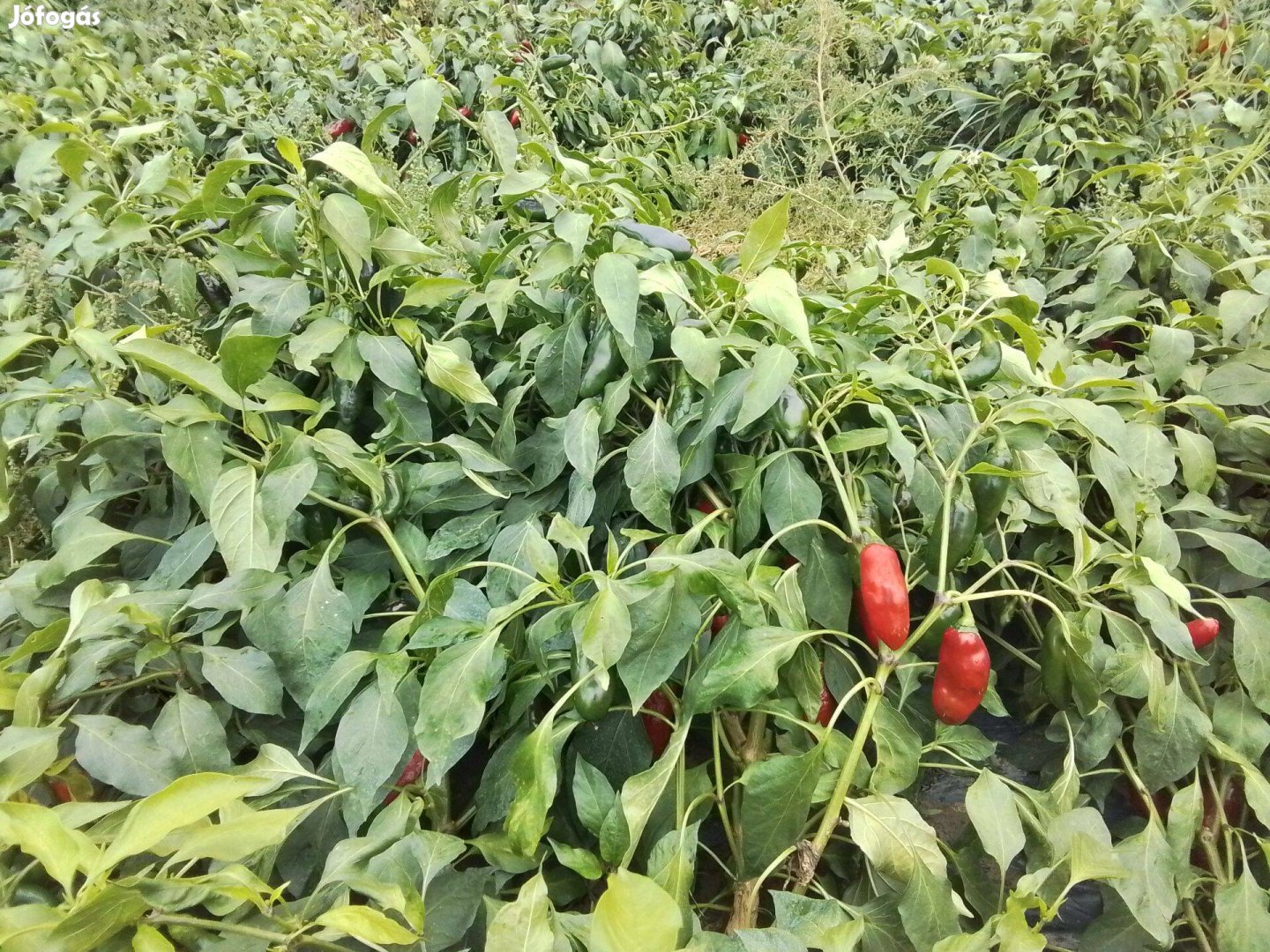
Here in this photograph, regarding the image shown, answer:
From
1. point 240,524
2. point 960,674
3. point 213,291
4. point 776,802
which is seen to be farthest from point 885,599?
point 213,291

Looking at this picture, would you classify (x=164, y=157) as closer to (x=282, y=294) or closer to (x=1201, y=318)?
(x=282, y=294)

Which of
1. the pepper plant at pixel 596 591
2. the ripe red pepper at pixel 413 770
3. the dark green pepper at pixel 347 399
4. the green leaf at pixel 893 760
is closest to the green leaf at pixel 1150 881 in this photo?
the pepper plant at pixel 596 591

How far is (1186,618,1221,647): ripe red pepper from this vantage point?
822 mm

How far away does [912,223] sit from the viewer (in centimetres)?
160

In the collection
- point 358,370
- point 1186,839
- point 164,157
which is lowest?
point 1186,839

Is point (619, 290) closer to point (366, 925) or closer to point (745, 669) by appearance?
point (745, 669)

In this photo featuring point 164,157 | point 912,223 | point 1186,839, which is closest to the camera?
point 1186,839

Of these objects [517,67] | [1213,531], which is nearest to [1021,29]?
[517,67]

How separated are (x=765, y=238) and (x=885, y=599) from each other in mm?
450

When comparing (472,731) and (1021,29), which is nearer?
(472,731)

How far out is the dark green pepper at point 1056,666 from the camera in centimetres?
74

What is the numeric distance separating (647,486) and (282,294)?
0.52 meters

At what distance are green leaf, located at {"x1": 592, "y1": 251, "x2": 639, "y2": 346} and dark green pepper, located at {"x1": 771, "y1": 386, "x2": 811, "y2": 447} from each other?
18 cm

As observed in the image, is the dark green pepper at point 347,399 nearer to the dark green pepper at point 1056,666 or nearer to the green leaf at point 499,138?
the green leaf at point 499,138
